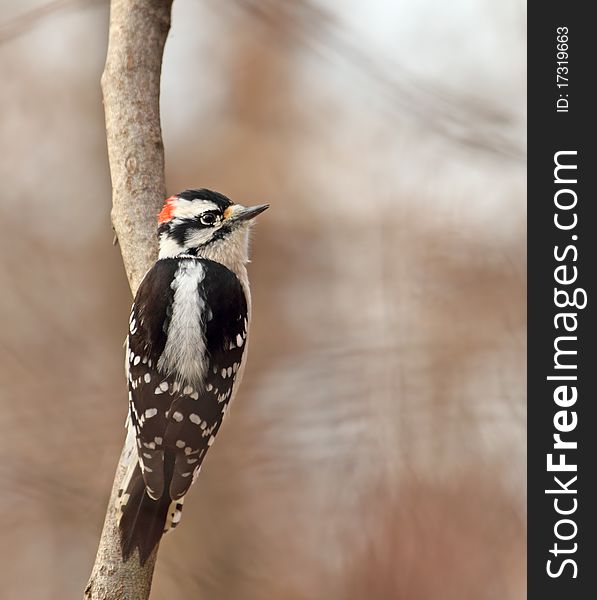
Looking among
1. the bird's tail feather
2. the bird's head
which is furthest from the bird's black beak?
the bird's tail feather

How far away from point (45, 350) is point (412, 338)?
256 centimetres

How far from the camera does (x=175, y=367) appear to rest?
309 cm

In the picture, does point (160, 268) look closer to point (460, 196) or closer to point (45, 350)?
point (460, 196)

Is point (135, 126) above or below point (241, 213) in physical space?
above

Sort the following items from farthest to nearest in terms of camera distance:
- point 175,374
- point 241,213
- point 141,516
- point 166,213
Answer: point 241,213, point 166,213, point 175,374, point 141,516

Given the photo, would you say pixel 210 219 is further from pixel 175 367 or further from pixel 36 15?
pixel 36 15

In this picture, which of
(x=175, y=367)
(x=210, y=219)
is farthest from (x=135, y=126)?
(x=175, y=367)

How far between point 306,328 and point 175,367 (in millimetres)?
2654

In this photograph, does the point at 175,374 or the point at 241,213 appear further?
the point at 241,213

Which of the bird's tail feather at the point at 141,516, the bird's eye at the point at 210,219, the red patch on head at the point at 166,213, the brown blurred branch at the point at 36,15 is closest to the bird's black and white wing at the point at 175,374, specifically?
the bird's tail feather at the point at 141,516

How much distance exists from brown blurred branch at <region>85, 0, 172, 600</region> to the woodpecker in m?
0.09

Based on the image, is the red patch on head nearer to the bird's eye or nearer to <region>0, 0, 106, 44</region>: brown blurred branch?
the bird's eye

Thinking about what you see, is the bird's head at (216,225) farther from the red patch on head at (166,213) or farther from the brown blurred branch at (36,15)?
the brown blurred branch at (36,15)

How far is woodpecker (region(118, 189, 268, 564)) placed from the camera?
2.92m
